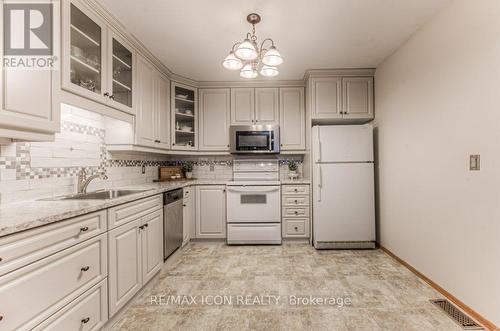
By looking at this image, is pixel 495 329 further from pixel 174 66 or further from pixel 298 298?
pixel 174 66

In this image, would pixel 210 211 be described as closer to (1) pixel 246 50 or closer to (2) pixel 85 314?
(2) pixel 85 314

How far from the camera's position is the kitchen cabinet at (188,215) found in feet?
10.5

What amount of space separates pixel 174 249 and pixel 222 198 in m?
0.99

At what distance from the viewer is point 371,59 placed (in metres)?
3.04

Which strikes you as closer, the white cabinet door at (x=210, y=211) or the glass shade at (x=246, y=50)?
the glass shade at (x=246, y=50)

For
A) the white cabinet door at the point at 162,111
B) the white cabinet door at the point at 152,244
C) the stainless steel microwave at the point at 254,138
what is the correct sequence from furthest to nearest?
the stainless steel microwave at the point at 254,138
the white cabinet door at the point at 162,111
the white cabinet door at the point at 152,244

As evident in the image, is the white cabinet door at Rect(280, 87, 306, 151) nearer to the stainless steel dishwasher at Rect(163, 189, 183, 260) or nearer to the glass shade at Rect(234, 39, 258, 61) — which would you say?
the stainless steel dishwasher at Rect(163, 189, 183, 260)

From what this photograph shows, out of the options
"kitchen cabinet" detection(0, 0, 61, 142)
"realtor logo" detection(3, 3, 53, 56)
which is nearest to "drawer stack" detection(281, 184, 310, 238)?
"kitchen cabinet" detection(0, 0, 61, 142)

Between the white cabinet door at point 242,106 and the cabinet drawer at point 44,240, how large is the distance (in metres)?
2.58

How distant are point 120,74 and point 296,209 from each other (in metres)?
2.67

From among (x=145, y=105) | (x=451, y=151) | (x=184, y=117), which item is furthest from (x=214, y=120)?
(x=451, y=151)

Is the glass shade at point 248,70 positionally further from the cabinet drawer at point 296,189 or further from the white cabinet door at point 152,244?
the cabinet drawer at point 296,189

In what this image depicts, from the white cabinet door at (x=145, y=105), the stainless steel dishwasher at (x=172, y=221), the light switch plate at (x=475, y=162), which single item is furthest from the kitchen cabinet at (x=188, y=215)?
the light switch plate at (x=475, y=162)

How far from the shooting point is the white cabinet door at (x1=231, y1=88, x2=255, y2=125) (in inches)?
148
